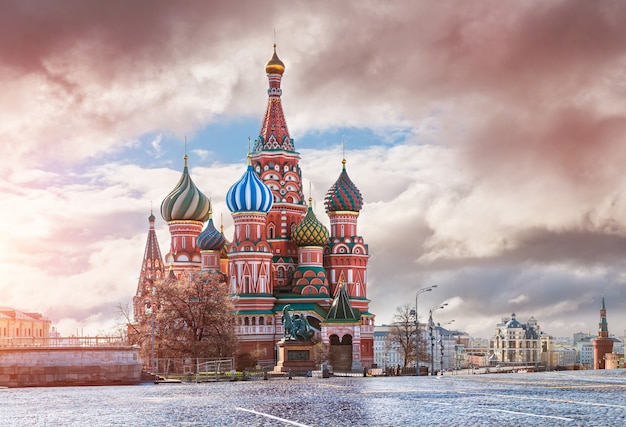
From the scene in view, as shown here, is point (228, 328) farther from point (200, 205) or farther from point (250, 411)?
point (250, 411)

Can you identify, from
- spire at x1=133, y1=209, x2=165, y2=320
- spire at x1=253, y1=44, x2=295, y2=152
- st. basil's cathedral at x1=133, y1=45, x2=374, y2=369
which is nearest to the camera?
st. basil's cathedral at x1=133, y1=45, x2=374, y2=369

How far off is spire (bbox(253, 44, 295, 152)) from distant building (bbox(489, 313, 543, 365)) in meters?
110


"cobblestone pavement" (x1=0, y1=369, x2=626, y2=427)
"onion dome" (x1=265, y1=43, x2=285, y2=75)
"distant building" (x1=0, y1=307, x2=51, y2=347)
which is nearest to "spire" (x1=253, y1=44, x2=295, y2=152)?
"onion dome" (x1=265, y1=43, x2=285, y2=75)

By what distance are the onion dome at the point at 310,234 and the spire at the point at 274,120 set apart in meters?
8.16

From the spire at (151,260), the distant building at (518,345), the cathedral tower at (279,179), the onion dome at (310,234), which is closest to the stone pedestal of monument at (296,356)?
the onion dome at (310,234)

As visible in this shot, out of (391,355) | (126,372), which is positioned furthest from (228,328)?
(391,355)

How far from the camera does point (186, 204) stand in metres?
87.2

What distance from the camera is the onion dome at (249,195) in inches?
3071

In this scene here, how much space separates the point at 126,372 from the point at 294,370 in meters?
16.3

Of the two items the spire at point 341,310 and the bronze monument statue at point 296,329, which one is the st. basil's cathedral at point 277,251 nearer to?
the spire at point 341,310

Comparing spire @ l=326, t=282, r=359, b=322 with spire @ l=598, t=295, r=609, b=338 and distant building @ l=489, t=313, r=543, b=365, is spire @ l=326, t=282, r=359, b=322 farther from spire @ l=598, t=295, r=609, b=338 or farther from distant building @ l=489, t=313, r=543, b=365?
distant building @ l=489, t=313, r=543, b=365

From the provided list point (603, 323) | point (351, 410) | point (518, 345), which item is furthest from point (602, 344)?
point (351, 410)

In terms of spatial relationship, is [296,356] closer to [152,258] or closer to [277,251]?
[277,251]

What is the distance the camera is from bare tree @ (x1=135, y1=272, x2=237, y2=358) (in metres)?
54.9
